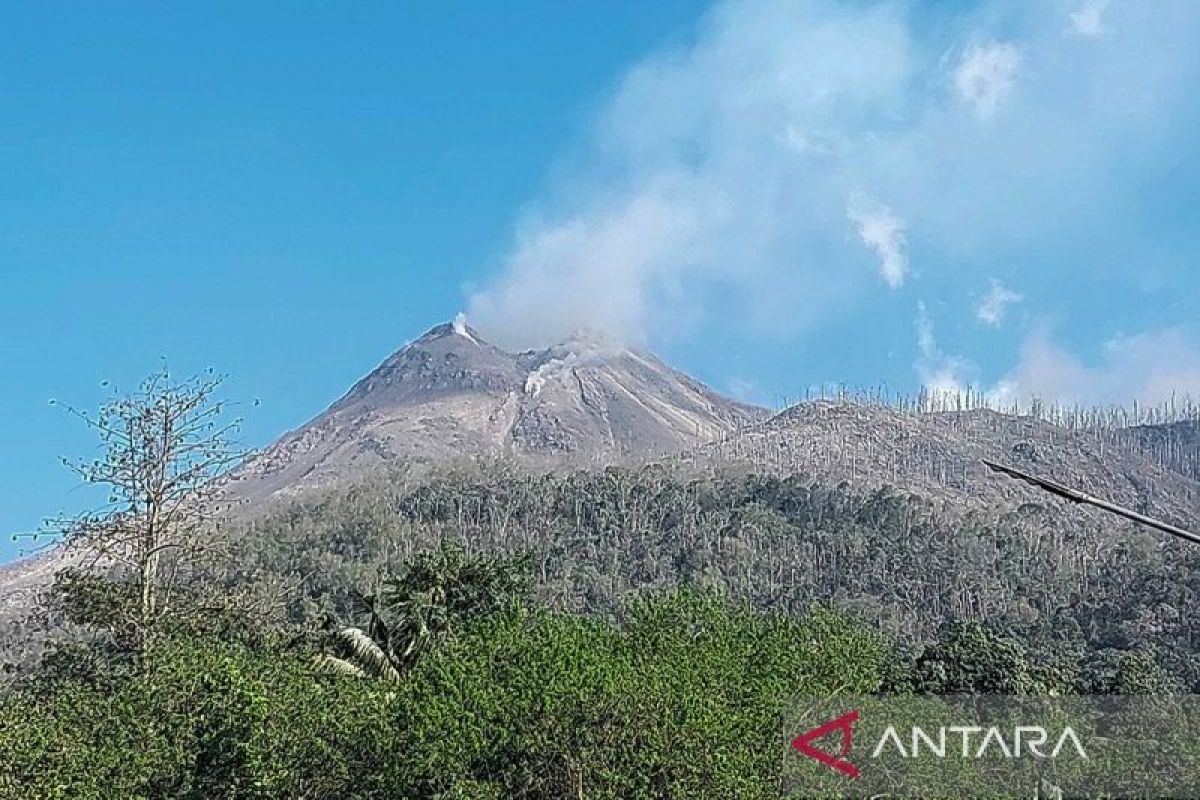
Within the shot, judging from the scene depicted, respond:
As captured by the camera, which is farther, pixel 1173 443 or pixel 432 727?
pixel 1173 443

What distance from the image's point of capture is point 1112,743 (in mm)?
24453

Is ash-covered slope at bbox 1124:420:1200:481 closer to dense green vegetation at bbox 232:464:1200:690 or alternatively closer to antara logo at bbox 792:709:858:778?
dense green vegetation at bbox 232:464:1200:690

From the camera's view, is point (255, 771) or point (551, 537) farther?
point (551, 537)

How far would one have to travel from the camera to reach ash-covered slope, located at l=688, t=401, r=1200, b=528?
14200 cm

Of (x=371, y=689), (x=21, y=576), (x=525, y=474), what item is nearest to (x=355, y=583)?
(x=525, y=474)

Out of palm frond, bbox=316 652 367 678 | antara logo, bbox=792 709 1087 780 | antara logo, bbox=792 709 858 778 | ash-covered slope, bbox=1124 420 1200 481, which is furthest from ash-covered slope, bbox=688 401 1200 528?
antara logo, bbox=792 709 858 778

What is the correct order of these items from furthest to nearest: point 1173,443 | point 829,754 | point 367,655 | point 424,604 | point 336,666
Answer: point 1173,443 < point 424,604 < point 367,655 < point 336,666 < point 829,754

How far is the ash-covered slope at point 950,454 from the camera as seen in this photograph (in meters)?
142

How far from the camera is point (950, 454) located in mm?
154375

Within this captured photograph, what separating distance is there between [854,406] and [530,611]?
490 feet

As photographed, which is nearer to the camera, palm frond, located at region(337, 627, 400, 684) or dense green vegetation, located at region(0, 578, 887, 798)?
dense green vegetation, located at region(0, 578, 887, 798)

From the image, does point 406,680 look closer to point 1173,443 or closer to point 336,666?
point 336,666

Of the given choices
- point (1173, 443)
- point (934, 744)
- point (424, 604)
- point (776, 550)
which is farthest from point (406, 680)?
point (1173, 443)

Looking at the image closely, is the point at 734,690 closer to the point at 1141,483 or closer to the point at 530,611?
the point at 530,611
